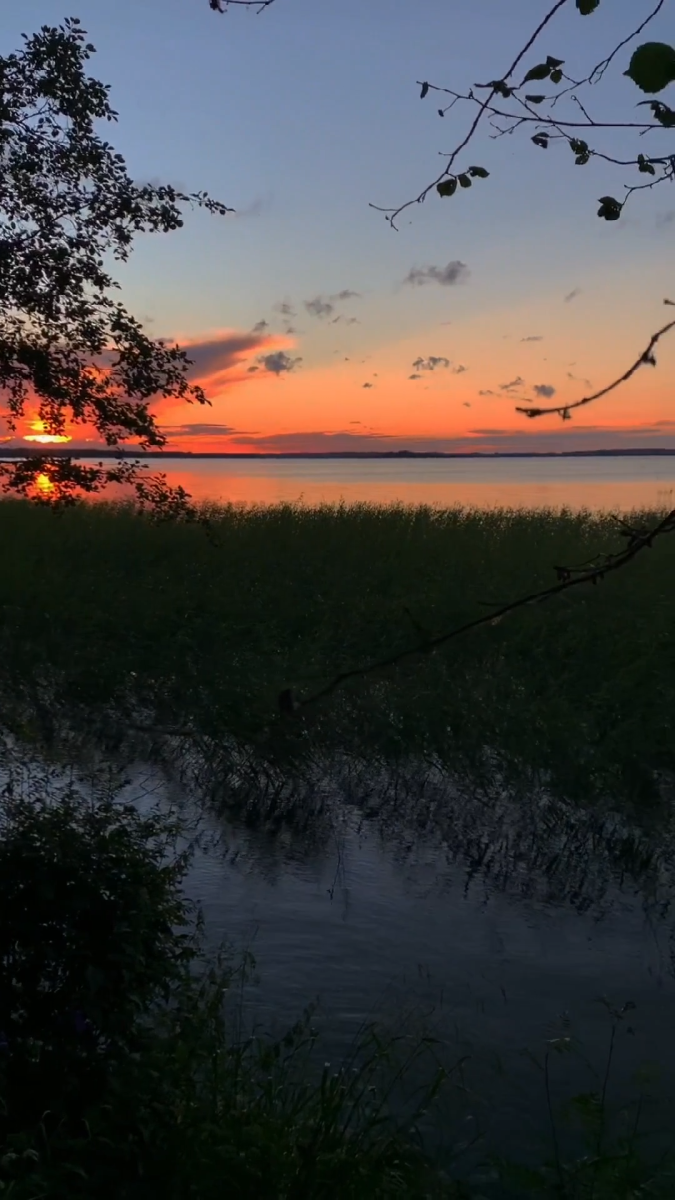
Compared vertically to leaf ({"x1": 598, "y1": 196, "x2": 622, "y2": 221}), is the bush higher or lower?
lower

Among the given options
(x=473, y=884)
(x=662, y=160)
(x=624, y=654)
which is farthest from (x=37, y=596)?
(x=662, y=160)

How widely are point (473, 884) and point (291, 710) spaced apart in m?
7.17

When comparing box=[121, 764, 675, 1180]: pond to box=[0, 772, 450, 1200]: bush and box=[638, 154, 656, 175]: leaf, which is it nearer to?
box=[0, 772, 450, 1200]: bush

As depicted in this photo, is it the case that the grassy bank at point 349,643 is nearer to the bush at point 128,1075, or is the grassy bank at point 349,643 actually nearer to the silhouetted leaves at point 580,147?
the bush at point 128,1075

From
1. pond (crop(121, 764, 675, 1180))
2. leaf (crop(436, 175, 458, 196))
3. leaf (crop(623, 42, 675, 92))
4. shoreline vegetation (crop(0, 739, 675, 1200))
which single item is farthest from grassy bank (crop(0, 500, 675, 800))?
leaf (crop(623, 42, 675, 92))

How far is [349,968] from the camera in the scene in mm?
6824

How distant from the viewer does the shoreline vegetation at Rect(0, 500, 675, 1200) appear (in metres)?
4.21

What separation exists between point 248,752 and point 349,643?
4255 mm

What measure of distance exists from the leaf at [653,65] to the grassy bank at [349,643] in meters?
5.22

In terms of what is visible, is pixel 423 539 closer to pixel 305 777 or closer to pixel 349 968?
pixel 305 777

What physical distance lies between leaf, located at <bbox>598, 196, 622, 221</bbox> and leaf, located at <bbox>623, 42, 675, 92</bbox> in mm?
729

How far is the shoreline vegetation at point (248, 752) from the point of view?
4.21m

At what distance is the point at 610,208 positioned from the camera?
7.43 feet

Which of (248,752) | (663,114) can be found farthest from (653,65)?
(248,752)
